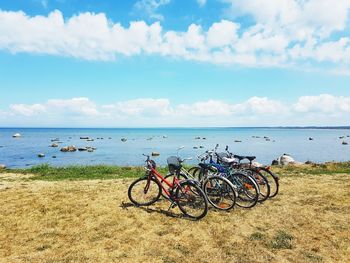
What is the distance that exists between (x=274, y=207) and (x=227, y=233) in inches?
112

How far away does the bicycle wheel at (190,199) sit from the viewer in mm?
9461

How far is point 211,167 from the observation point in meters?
10.8

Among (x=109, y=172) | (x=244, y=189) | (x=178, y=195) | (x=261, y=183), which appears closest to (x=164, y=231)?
(x=178, y=195)

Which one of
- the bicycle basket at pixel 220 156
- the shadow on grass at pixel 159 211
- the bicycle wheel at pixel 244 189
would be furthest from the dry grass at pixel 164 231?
the bicycle basket at pixel 220 156

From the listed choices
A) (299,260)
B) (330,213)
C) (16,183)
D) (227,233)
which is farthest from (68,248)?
(16,183)

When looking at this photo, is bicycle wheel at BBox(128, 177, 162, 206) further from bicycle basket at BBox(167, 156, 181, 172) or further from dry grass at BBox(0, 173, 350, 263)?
bicycle basket at BBox(167, 156, 181, 172)

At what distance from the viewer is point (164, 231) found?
834 centimetres

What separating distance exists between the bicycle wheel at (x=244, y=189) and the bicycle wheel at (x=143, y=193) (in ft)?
8.66

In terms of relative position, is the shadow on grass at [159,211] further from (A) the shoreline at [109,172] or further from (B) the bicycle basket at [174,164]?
(A) the shoreline at [109,172]

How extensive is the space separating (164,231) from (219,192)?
2.68m

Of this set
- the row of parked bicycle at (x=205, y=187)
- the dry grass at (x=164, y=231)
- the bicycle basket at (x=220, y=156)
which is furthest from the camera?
the bicycle basket at (x=220, y=156)

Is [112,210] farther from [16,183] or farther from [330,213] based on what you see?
[16,183]

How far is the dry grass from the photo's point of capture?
6.95 metres

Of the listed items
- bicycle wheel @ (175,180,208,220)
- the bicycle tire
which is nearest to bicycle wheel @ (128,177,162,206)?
bicycle wheel @ (175,180,208,220)
